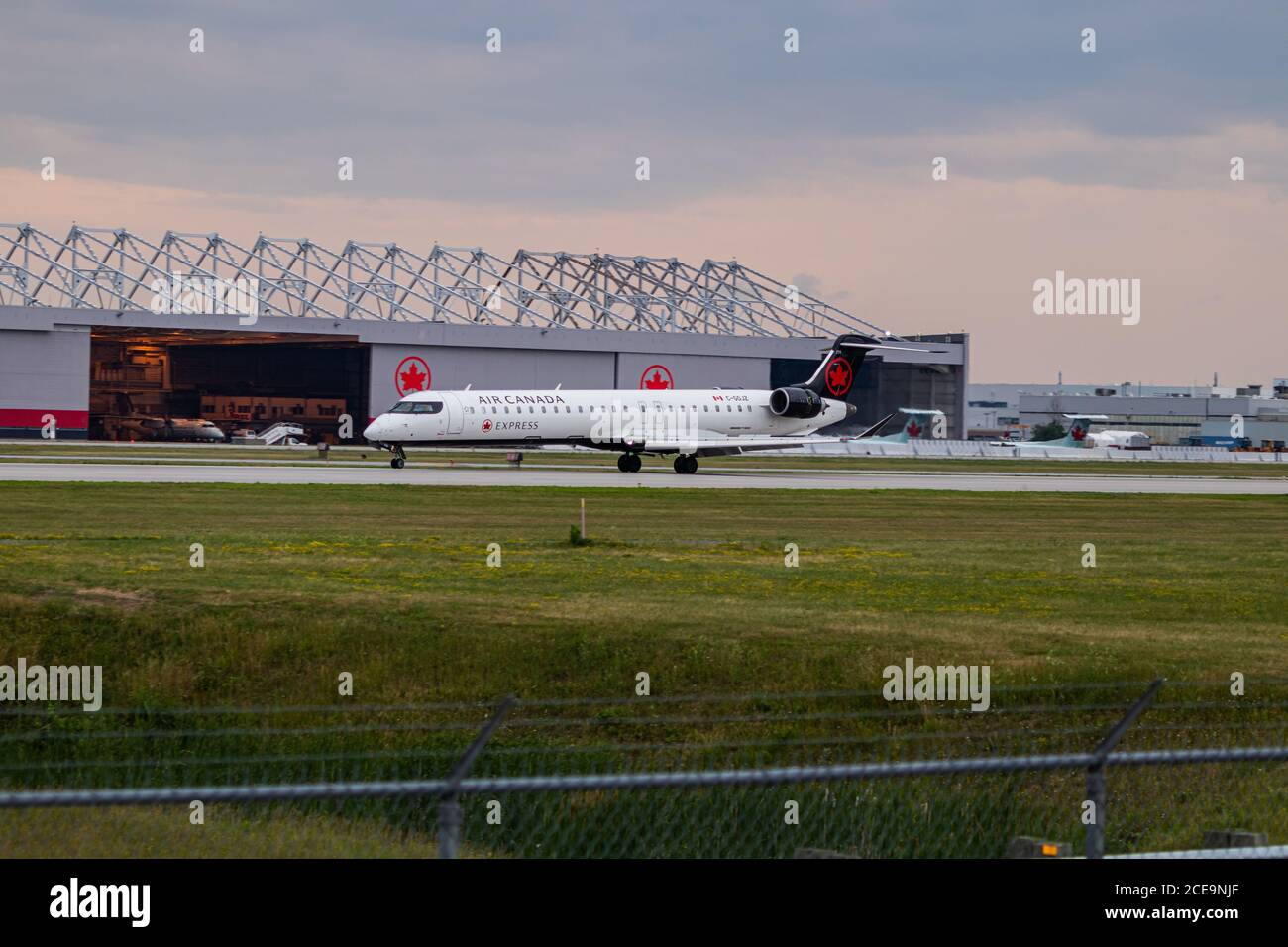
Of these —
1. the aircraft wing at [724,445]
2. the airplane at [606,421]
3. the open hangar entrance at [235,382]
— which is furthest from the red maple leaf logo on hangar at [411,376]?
the aircraft wing at [724,445]

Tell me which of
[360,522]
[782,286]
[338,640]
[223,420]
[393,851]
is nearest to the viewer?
[393,851]

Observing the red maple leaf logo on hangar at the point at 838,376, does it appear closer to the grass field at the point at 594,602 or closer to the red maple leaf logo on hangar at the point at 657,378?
the grass field at the point at 594,602

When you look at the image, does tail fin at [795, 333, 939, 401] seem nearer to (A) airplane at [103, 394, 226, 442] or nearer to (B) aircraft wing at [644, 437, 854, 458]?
(B) aircraft wing at [644, 437, 854, 458]

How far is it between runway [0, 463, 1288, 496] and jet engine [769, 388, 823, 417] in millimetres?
3093

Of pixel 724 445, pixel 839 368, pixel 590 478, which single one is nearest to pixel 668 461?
pixel 839 368

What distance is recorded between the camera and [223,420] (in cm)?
13650

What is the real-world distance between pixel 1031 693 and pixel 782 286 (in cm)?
12820

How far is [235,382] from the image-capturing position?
456 ft

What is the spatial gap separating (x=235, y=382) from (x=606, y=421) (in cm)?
8119

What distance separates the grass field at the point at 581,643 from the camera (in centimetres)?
1571

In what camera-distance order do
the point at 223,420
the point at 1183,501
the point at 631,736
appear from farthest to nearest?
the point at 223,420 < the point at 1183,501 < the point at 631,736

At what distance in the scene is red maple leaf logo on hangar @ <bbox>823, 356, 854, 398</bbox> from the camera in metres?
76.7
